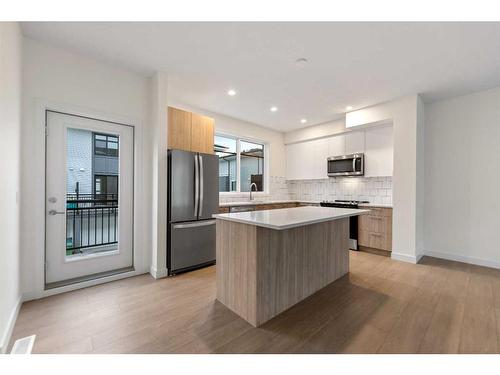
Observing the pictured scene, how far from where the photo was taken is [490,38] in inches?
88.4

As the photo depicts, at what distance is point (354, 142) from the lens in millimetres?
4742

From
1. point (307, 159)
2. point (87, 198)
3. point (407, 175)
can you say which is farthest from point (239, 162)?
point (407, 175)

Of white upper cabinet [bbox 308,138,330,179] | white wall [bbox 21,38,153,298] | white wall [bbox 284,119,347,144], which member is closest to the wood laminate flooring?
white wall [bbox 21,38,153,298]

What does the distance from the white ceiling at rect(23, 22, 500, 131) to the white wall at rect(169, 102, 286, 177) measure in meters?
0.82

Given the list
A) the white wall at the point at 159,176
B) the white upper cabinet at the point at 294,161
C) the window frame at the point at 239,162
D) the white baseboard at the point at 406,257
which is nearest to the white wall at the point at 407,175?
the white baseboard at the point at 406,257

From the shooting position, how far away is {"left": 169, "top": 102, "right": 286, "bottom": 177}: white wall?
4669mm

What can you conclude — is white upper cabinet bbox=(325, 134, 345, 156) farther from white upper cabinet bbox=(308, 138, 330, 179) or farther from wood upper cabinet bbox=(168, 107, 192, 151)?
wood upper cabinet bbox=(168, 107, 192, 151)

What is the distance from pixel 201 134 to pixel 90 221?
6.31 ft
